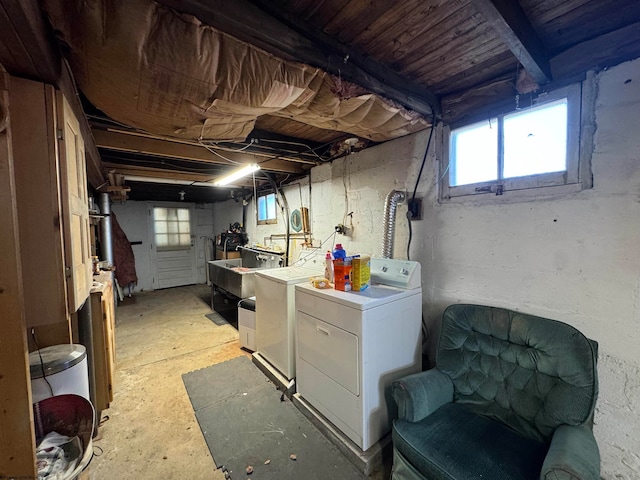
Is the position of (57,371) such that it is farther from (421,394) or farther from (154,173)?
(154,173)

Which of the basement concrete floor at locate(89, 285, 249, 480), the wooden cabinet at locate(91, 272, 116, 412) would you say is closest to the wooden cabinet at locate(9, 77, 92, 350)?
the wooden cabinet at locate(91, 272, 116, 412)

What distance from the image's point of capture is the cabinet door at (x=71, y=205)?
3.85 ft

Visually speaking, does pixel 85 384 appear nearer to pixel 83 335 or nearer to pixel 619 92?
pixel 83 335

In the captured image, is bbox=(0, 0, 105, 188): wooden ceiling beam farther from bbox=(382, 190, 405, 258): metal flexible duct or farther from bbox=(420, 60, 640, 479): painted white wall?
bbox=(420, 60, 640, 479): painted white wall

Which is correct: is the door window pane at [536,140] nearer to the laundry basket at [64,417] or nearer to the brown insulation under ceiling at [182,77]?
the brown insulation under ceiling at [182,77]

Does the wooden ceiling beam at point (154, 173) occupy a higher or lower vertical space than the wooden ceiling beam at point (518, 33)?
lower

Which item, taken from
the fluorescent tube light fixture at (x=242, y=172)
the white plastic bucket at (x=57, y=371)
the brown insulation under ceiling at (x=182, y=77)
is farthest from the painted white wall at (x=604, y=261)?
the white plastic bucket at (x=57, y=371)

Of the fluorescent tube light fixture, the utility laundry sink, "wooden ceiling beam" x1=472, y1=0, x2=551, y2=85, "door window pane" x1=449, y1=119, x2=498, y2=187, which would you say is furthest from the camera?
the utility laundry sink

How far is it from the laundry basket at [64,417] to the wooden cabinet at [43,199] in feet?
1.63

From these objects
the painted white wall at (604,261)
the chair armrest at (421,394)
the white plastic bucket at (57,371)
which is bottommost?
the chair armrest at (421,394)

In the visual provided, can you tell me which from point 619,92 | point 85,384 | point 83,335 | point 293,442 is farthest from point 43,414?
point 619,92

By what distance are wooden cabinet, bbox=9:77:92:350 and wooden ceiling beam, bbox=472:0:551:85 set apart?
5.70 feet

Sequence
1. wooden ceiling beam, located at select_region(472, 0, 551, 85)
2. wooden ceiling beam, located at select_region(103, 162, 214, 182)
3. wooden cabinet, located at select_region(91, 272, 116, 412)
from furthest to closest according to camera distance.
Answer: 1. wooden ceiling beam, located at select_region(103, 162, 214, 182)
2. wooden cabinet, located at select_region(91, 272, 116, 412)
3. wooden ceiling beam, located at select_region(472, 0, 551, 85)

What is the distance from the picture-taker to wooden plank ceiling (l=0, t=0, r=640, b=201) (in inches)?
41.5
